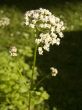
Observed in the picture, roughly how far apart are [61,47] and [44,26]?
5.05m

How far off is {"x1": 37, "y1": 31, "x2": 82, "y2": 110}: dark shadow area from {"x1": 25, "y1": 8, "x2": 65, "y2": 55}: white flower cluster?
2864mm

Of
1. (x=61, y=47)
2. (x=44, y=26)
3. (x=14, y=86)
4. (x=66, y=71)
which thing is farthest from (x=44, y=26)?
(x=61, y=47)

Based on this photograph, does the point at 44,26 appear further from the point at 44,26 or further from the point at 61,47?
the point at 61,47

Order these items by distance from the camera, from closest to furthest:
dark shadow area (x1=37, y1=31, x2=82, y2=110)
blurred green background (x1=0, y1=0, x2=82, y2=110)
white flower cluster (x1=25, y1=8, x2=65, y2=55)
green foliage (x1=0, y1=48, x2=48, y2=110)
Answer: white flower cluster (x1=25, y1=8, x2=65, y2=55) → green foliage (x1=0, y1=48, x2=48, y2=110) → dark shadow area (x1=37, y1=31, x2=82, y2=110) → blurred green background (x1=0, y1=0, x2=82, y2=110)

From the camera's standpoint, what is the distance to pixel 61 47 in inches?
380

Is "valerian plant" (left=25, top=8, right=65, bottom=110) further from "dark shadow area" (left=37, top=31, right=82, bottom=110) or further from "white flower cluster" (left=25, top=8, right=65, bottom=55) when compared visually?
"dark shadow area" (left=37, top=31, right=82, bottom=110)

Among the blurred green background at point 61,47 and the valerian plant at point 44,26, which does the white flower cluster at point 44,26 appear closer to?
the valerian plant at point 44,26

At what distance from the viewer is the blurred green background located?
777cm

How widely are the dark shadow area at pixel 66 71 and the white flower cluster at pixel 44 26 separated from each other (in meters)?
2.86

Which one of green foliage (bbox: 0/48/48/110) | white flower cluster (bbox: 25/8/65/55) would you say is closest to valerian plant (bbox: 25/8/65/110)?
white flower cluster (bbox: 25/8/65/55)

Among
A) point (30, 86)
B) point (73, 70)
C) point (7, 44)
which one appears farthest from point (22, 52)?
point (7, 44)

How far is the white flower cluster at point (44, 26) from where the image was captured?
15.1ft

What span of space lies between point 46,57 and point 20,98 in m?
3.88

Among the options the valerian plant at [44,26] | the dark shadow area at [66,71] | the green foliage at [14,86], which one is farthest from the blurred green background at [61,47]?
the valerian plant at [44,26]
